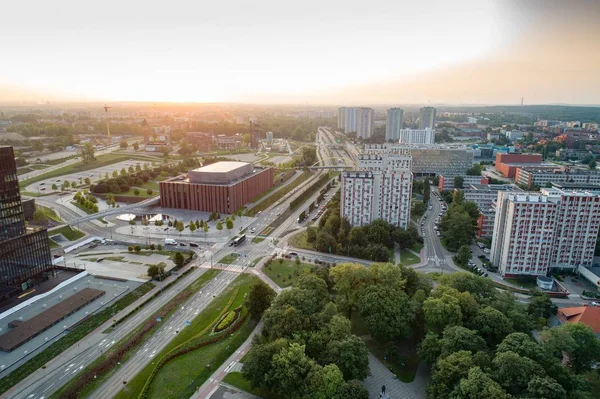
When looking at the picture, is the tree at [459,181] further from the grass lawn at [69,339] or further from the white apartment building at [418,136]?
the grass lawn at [69,339]

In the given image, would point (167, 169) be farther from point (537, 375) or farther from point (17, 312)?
point (537, 375)

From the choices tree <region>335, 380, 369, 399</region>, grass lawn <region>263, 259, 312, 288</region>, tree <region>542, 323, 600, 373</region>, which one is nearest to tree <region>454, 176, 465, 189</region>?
grass lawn <region>263, 259, 312, 288</region>

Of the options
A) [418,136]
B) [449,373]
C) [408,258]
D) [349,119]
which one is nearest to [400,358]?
[449,373]

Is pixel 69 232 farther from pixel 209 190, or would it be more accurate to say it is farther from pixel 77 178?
pixel 77 178

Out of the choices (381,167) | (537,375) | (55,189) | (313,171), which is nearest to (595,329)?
(537,375)

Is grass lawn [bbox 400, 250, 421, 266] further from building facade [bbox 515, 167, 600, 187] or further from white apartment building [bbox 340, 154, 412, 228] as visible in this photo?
building facade [bbox 515, 167, 600, 187]

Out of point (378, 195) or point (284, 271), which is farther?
point (378, 195)


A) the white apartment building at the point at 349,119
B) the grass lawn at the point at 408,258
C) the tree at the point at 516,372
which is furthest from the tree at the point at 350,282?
the white apartment building at the point at 349,119
